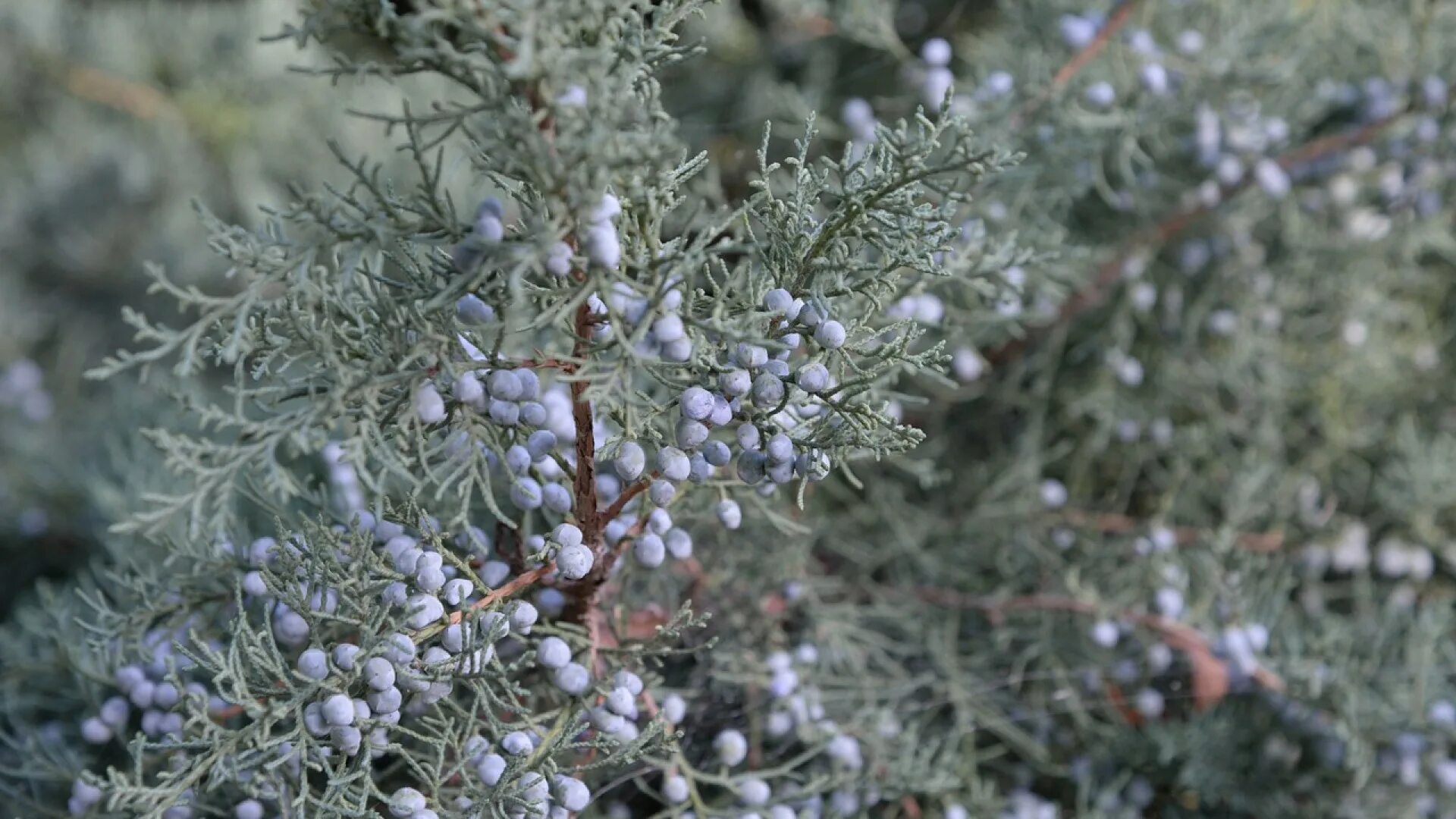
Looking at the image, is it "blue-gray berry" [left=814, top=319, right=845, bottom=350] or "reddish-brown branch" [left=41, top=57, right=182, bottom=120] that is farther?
"reddish-brown branch" [left=41, top=57, right=182, bottom=120]

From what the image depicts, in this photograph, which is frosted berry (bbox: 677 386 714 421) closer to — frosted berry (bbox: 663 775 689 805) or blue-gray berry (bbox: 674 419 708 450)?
blue-gray berry (bbox: 674 419 708 450)

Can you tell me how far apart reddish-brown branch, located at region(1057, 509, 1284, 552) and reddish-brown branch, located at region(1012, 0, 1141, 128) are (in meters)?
0.22

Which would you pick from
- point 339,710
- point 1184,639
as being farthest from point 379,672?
point 1184,639

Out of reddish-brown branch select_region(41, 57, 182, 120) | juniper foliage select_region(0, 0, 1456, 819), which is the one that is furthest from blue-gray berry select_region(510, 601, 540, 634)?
reddish-brown branch select_region(41, 57, 182, 120)

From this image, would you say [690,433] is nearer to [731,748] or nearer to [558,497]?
[558,497]

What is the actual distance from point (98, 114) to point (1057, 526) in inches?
36.2

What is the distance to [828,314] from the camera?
0.37 metres

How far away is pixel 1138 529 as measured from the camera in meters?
0.67

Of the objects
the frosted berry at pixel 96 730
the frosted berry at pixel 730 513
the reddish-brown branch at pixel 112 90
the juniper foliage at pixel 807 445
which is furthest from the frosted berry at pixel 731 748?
the reddish-brown branch at pixel 112 90

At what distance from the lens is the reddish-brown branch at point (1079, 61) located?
1.99 ft

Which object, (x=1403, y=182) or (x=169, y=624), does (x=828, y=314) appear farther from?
(x=1403, y=182)

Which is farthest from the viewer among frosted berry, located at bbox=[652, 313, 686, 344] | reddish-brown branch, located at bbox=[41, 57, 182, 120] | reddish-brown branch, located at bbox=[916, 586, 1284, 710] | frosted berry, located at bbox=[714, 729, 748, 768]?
reddish-brown branch, located at bbox=[41, 57, 182, 120]

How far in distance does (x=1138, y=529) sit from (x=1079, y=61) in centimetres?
26

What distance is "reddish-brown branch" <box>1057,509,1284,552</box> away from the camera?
679 millimetres
